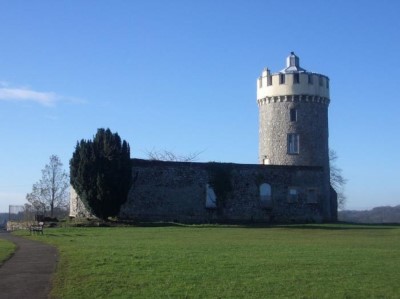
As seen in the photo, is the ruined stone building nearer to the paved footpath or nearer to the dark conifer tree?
the dark conifer tree

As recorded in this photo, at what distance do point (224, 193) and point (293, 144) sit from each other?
28.2ft

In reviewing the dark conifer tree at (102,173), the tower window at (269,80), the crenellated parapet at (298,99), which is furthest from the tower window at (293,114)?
the dark conifer tree at (102,173)

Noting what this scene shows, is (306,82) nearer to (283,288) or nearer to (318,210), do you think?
(318,210)

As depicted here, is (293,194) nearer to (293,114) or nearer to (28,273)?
(293,114)

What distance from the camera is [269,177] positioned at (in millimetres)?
45031

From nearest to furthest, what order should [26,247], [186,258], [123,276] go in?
[123,276] < [186,258] < [26,247]

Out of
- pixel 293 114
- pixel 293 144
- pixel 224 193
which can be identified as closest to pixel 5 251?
pixel 224 193

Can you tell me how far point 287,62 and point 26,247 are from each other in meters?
36.0

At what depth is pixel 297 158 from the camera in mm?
48812

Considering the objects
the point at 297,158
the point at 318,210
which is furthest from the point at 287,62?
the point at 318,210

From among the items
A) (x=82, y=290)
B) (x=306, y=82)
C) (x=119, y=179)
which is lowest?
(x=82, y=290)

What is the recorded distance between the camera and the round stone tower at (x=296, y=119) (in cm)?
4881

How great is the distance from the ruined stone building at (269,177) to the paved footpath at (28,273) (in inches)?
885

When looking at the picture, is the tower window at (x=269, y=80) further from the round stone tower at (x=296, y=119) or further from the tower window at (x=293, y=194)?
the tower window at (x=293, y=194)
